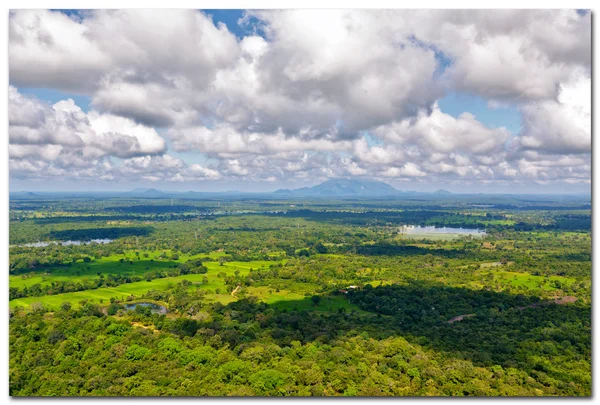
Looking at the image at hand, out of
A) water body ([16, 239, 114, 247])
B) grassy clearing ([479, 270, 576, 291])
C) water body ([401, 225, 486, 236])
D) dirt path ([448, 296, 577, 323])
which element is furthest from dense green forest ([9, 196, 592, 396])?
water body ([401, 225, 486, 236])

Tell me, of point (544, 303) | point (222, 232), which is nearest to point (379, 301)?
point (544, 303)

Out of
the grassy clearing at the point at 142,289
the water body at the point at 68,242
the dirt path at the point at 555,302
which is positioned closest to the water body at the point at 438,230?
the grassy clearing at the point at 142,289

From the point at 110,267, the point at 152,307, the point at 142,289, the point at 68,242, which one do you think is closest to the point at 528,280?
the point at 152,307

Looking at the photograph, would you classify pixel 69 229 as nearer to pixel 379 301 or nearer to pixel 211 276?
pixel 211 276

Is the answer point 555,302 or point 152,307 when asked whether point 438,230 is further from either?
point 152,307

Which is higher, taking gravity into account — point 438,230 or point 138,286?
point 438,230
